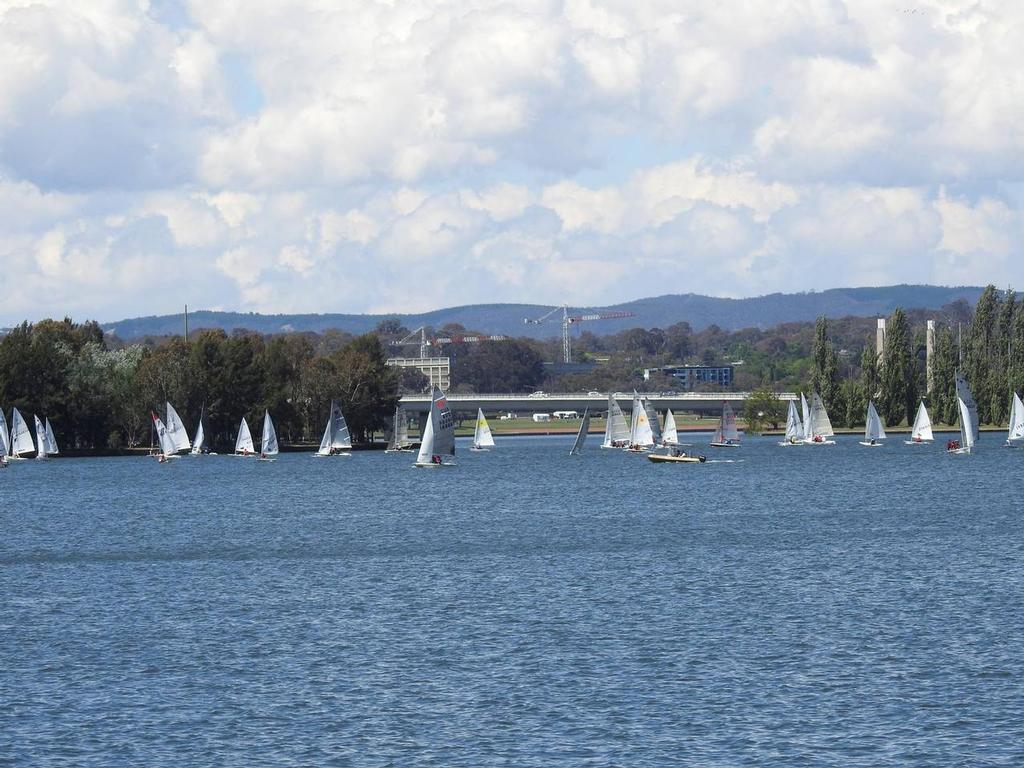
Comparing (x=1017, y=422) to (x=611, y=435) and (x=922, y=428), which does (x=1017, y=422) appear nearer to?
(x=922, y=428)

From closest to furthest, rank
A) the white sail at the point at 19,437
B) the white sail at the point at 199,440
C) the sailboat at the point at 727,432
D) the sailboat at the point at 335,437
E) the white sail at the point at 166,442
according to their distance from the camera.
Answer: the white sail at the point at 166,442 < the white sail at the point at 19,437 < the sailboat at the point at 335,437 < the white sail at the point at 199,440 < the sailboat at the point at 727,432

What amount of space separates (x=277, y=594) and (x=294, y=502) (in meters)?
48.5

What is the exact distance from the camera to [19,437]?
536 feet

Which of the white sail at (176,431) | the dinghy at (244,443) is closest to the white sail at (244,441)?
the dinghy at (244,443)

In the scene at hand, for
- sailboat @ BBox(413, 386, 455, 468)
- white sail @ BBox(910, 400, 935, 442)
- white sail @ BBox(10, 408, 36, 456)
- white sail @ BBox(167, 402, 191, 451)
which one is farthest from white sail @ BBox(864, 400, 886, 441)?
white sail @ BBox(10, 408, 36, 456)

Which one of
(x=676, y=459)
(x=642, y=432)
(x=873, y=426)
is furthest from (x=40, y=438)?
(x=873, y=426)

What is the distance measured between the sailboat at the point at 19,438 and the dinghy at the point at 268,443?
22556 mm

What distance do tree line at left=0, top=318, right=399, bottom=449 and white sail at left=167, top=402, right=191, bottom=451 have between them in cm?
1213

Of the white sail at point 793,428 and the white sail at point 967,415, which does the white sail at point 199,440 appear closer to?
the white sail at point 793,428

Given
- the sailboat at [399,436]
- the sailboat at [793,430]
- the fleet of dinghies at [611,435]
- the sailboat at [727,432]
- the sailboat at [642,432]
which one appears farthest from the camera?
the sailboat at [793,430]

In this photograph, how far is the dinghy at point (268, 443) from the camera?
6471 inches

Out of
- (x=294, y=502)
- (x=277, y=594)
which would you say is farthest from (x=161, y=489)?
(x=277, y=594)

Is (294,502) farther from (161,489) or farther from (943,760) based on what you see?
(943,760)

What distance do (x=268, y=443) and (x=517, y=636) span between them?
4825 inches
